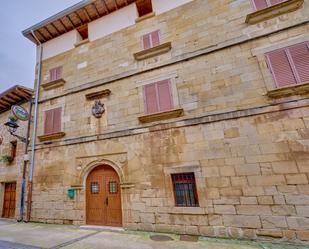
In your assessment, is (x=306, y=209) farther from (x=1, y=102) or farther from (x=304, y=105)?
(x=1, y=102)

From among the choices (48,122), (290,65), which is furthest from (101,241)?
(290,65)

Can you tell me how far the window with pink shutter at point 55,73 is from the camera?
923 centimetres

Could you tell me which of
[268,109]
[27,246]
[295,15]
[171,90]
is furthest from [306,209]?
[27,246]

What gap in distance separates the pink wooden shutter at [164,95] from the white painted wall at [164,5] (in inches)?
148

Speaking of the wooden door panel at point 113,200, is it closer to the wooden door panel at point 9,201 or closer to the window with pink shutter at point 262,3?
the wooden door panel at point 9,201

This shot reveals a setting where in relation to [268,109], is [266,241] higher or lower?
lower

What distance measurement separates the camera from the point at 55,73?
9.35 metres

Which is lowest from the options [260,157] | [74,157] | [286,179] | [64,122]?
[286,179]

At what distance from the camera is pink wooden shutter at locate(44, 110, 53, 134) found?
27.7ft

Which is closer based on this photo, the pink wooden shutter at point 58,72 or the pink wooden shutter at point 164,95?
the pink wooden shutter at point 164,95

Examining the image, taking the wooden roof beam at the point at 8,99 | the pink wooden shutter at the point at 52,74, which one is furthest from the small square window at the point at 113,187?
the wooden roof beam at the point at 8,99

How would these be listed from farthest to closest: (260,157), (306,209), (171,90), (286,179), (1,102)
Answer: (1,102)
(171,90)
(260,157)
(286,179)
(306,209)

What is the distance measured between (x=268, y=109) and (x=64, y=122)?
862cm

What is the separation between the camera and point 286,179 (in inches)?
185
